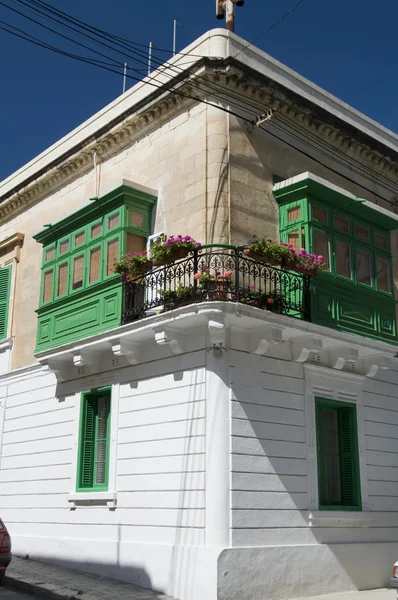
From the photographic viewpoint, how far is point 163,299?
37.5 ft

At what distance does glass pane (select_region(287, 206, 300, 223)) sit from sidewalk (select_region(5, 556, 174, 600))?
22.1ft

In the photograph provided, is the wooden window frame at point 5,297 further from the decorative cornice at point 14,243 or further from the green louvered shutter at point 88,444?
the green louvered shutter at point 88,444

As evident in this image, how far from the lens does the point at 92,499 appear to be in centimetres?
1218

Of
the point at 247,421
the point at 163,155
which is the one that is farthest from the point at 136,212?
the point at 247,421

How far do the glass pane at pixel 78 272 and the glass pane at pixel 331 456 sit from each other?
532 cm

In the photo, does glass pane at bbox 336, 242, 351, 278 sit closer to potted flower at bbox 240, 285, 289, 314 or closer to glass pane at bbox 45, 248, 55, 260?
potted flower at bbox 240, 285, 289, 314

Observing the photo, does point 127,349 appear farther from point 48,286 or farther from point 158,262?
point 48,286

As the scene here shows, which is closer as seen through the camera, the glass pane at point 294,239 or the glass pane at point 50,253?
the glass pane at point 294,239

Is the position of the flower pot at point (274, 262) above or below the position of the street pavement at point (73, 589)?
above

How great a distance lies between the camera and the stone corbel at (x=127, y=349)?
1188cm

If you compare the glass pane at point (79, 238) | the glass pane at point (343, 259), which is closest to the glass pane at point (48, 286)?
the glass pane at point (79, 238)

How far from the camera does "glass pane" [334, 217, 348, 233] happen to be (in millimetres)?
13266

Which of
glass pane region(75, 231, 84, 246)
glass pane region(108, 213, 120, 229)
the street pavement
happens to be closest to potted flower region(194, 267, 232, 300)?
glass pane region(108, 213, 120, 229)

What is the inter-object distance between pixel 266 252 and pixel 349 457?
4.07 meters
